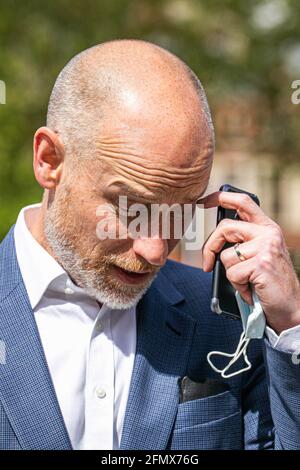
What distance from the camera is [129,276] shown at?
2.46 metres

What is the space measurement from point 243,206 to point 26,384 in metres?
0.92

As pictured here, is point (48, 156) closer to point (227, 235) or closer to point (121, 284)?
point (121, 284)

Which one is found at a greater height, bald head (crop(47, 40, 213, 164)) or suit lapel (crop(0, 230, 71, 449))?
bald head (crop(47, 40, 213, 164))

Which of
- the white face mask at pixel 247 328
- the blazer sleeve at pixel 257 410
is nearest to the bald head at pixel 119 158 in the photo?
the white face mask at pixel 247 328

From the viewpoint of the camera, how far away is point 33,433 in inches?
88.6

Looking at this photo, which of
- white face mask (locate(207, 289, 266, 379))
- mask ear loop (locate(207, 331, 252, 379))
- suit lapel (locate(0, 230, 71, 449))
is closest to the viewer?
suit lapel (locate(0, 230, 71, 449))

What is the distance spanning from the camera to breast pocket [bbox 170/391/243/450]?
7.98ft

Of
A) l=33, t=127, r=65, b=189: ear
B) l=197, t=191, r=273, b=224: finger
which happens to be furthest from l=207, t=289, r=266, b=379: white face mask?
l=33, t=127, r=65, b=189: ear

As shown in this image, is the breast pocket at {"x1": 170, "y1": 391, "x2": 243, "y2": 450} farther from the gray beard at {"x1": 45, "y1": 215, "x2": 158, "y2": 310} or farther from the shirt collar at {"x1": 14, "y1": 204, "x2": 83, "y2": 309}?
the shirt collar at {"x1": 14, "y1": 204, "x2": 83, "y2": 309}

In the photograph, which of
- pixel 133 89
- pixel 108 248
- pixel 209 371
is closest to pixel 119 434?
pixel 209 371

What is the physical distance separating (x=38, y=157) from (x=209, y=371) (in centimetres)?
98

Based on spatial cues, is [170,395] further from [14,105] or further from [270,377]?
[14,105]

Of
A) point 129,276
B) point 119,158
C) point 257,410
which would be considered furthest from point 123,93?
point 257,410

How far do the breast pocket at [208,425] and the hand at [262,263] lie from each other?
382 mm
